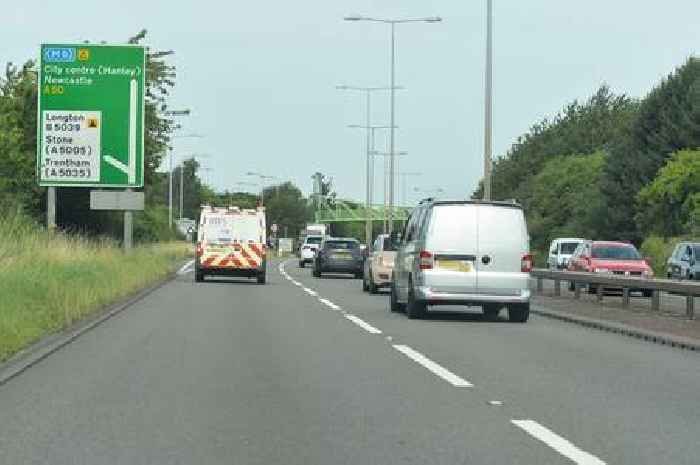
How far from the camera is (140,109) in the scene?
35.3 meters

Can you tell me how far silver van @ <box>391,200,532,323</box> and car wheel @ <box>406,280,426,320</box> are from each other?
44cm

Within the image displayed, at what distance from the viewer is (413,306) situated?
21.7 meters

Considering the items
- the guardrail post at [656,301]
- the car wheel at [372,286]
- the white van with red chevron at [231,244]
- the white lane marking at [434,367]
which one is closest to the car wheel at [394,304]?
the guardrail post at [656,301]

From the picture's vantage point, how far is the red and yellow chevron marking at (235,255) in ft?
124

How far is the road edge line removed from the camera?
17.0 meters

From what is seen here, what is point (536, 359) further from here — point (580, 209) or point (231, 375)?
point (580, 209)

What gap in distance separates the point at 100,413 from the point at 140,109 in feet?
85.8

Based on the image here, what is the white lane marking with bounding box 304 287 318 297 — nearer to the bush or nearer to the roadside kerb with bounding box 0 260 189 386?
the roadside kerb with bounding box 0 260 189 386

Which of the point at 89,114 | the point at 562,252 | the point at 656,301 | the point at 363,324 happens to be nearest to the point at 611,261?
the point at 656,301

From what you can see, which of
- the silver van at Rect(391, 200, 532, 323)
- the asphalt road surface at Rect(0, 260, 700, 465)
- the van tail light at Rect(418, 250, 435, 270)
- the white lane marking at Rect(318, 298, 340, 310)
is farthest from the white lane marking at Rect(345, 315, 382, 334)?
the white lane marking at Rect(318, 298, 340, 310)

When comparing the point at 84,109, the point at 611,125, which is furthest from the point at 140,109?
the point at 611,125

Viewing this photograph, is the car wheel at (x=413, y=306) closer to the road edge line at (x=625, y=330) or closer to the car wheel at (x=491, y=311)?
the car wheel at (x=491, y=311)

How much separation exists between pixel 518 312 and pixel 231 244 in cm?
1744

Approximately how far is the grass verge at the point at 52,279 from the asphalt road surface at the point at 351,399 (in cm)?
74
